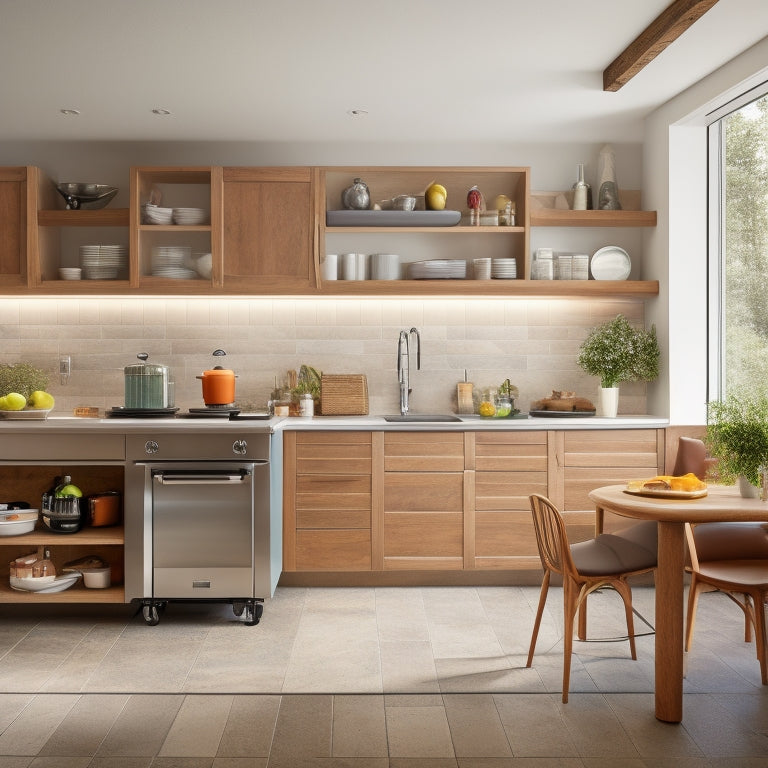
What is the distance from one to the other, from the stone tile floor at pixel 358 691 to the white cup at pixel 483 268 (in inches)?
77.0

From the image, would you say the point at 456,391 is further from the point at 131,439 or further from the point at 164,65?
the point at 164,65

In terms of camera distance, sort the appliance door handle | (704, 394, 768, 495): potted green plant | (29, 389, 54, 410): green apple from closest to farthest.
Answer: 1. (704, 394, 768, 495): potted green plant
2. the appliance door handle
3. (29, 389, 54, 410): green apple

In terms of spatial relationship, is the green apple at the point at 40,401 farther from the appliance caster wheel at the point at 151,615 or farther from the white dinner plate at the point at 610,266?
the white dinner plate at the point at 610,266

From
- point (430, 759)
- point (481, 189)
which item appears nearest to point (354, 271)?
point (481, 189)

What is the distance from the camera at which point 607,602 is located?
14.5 ft

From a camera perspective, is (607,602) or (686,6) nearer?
(686,6)

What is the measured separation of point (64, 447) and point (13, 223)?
5.78 feet

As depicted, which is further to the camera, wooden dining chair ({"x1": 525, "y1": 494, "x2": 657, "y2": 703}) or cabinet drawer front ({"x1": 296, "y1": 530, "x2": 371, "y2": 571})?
cabinet drawer front ({"x1": 296, "y1": 530, "x2": 371, "y2": 571})

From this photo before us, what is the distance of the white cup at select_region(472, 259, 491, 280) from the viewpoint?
5.05m

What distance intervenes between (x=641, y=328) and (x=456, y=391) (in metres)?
1.28

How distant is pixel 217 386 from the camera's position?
15.3 feet

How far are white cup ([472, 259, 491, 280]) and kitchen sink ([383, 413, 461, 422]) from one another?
0.88 m

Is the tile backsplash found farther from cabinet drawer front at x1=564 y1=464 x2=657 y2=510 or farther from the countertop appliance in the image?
the countertop appliance

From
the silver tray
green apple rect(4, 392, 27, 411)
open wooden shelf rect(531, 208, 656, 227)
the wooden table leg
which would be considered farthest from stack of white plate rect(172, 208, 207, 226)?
the wooden table leg
